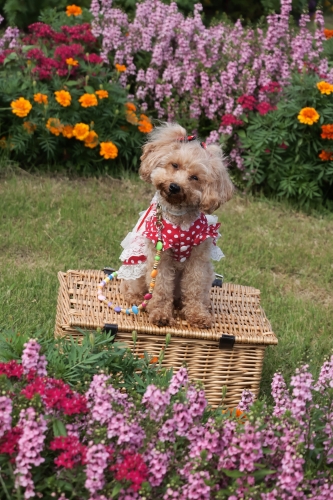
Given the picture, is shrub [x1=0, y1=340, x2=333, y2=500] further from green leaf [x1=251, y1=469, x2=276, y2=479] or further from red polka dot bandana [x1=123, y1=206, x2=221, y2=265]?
red polka dot bandana [x1=123, y1=206, x2=221, y2=265]

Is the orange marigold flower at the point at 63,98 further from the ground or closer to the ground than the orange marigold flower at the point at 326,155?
further from the ground

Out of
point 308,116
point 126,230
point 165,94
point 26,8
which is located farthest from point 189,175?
point 26,8

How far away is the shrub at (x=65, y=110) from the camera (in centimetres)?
579

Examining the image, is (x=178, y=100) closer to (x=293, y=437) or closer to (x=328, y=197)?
(x=328, y=197)

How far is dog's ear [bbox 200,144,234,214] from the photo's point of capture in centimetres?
321

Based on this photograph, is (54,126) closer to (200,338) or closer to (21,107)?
(21,107)

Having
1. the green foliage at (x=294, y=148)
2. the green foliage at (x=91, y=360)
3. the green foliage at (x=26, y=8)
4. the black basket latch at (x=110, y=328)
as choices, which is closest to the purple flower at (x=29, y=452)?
the green foliage at (x=91, y=360)

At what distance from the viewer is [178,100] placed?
20.7 feet

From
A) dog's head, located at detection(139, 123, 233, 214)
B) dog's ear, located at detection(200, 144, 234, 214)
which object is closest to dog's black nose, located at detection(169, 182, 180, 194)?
dog's head, located at detection(139, 123, 233, 214)

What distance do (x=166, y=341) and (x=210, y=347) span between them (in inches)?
10.9

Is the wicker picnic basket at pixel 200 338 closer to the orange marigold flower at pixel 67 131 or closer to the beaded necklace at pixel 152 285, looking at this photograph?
the beaded necklace at pixel 152 285

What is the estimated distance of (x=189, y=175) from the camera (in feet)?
10.6

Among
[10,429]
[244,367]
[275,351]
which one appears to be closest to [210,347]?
[244,367]

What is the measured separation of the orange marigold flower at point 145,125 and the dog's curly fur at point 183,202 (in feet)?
8.48
